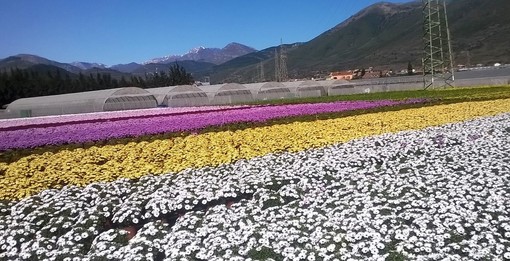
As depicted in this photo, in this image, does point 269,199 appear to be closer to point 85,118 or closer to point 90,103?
point 85,118

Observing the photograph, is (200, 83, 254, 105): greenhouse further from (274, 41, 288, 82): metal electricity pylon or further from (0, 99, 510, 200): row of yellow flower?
(274, 41, 288, 82): metal electricity pylon

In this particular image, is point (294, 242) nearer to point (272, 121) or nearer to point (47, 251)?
point (47, 251)

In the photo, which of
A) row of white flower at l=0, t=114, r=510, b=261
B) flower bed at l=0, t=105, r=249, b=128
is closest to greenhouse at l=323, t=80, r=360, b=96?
flower bed at l=0, t=105, r=249, b=128

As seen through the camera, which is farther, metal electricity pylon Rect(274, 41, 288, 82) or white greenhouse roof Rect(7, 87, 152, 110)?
metal electricity pylon Rect(274, 41, 288, 82)

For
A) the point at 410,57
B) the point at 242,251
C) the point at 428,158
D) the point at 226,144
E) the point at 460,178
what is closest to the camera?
the point at 242,251

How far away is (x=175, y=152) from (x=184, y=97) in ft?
159

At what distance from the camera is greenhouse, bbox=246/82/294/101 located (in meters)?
68.8

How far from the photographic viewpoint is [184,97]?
62.6m

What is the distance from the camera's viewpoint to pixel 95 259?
278 inches

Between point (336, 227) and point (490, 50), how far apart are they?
186m

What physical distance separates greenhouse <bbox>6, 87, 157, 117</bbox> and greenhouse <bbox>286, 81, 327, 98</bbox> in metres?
22.4

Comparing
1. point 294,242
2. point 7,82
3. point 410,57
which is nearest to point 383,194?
point 294,242

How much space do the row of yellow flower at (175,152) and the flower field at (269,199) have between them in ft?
0.25

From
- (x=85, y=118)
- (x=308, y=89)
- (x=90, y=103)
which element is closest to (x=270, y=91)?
A: (x=308, y=89)
